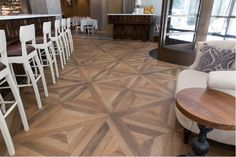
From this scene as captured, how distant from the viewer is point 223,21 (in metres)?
3.94

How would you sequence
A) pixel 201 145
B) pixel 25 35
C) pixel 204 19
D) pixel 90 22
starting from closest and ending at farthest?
pixel 201 145, pixel 25 35, pixel 204 19, pixel 90 22

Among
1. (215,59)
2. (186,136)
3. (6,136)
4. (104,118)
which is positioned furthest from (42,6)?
(186,136)

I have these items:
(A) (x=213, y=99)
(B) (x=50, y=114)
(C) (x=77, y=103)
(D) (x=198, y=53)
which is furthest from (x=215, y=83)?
(B) (x=50, y=114)

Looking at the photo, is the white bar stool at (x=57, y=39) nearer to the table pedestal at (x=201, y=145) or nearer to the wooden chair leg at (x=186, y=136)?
the wooden chair leg at (x=186, y=136)

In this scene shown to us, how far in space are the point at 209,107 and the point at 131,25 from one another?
21.2ft

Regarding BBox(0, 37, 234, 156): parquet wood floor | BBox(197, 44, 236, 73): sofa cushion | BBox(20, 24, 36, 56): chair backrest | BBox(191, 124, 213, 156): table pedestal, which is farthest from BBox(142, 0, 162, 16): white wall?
BBox(191, 124, 213, 156): table pedestal

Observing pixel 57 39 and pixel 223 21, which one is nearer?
pixel 57 39

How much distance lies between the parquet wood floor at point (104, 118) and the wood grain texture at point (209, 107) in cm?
58

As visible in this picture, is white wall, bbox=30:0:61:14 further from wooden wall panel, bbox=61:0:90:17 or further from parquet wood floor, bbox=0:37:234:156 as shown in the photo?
wooden wall panel, bbox=61:0:90:17

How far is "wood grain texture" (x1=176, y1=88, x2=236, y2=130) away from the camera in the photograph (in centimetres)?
97

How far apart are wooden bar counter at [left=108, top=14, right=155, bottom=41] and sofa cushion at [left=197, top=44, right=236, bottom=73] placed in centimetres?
504

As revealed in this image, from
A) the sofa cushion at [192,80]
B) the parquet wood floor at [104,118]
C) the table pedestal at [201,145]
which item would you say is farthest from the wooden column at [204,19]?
the table pedestal at [201,145]

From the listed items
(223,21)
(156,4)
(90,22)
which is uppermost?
(156,4)

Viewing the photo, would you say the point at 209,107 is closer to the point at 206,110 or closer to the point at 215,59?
the point at 206,110
